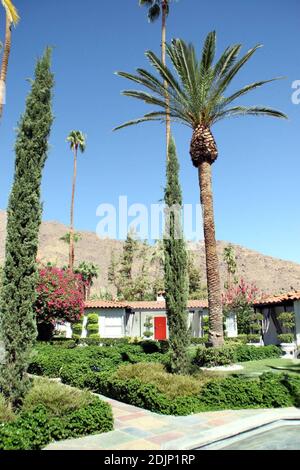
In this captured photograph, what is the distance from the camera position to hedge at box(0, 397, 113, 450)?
6.34 meters

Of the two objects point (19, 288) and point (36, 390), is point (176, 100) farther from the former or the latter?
point (36, 390)

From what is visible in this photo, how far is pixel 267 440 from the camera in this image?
291 inches

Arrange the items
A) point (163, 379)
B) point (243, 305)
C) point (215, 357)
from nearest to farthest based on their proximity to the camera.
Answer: point (163, 379) < point (215, 357) < point (243, 305)

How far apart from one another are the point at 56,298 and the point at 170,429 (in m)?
19.6

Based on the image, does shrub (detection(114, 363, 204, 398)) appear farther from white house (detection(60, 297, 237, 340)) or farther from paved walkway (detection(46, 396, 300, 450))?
white house (detection(60, 297, 237, 340))

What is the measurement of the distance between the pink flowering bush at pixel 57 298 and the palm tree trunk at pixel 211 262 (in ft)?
41.0

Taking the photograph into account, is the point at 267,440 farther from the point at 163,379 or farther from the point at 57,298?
the point at 57,298

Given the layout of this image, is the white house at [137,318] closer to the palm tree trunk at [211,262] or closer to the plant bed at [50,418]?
the palm tree trunk at [211,262]

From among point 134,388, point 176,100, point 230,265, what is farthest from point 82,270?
point 134,388

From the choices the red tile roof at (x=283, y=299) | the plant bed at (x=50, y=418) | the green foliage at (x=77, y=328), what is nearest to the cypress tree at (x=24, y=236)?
the plant bed at (x=50, y=418)

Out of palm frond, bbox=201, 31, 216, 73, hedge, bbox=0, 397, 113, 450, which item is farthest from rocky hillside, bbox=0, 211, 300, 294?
hedge, bbox=0, 397, 113, 450

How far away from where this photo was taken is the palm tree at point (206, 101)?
17.3 meters

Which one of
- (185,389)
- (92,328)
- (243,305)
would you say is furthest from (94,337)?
(185,389)

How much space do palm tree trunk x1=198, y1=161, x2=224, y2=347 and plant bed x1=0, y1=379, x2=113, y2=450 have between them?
9.65 metres
